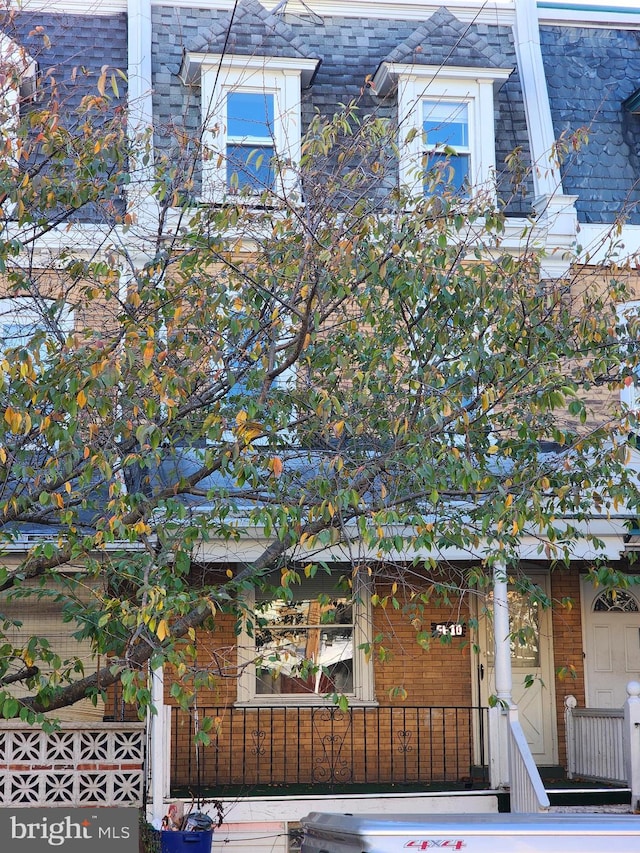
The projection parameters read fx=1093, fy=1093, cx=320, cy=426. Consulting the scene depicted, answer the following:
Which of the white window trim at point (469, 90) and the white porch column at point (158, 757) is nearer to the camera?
the white porch column at point (158, 757)

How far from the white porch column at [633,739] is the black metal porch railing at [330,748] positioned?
1.81 m

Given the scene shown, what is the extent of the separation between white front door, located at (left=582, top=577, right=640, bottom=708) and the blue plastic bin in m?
6.05

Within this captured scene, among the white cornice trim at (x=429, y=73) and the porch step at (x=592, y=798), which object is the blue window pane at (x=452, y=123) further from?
the porch step at (x=592, y=798)

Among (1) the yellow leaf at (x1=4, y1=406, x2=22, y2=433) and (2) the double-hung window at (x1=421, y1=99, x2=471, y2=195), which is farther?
(2) the double-hung window at (x1=421, y1=99, x2=471, y2=195)

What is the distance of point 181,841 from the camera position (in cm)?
998

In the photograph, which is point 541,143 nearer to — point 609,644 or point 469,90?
point 469,90

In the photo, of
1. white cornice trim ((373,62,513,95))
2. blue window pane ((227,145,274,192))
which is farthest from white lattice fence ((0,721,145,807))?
white cornice trim ((373,62,513,95))

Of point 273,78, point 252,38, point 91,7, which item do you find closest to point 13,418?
point 273,78

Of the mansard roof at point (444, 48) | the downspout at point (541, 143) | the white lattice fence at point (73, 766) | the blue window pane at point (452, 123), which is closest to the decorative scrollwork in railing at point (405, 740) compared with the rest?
the white lattice fence at point (73, 766)

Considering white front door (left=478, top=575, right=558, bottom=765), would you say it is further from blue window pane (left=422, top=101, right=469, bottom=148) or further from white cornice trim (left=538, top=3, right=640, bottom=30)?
white cornice trim (left=538, top=3, right=640, bottom=30)

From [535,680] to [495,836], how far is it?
984 cm

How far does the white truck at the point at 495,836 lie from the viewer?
4383mm

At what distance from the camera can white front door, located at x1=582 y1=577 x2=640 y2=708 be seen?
1413 centimetres

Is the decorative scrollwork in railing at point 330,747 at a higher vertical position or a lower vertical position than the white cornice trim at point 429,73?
lower
